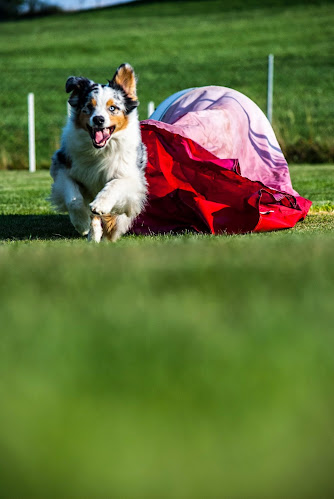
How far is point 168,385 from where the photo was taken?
1189 millimetres

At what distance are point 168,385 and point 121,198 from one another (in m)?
3.47

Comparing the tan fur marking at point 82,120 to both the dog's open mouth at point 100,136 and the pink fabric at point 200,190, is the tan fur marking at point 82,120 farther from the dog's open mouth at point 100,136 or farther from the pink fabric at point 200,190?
the pink fabric at point 200,190

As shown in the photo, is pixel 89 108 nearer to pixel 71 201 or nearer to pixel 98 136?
pixel 98 136

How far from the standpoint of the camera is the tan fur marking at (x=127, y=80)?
16.2 feet

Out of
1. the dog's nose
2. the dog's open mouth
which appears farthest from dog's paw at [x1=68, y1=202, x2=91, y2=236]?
the dog's nose

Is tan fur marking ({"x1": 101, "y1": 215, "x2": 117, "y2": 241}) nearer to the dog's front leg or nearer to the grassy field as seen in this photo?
the dog's front leg

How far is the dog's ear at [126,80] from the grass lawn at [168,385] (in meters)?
2.84

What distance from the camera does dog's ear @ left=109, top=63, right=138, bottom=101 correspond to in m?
4.94

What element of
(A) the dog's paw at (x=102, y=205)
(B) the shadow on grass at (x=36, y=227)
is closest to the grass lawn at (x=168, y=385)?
(A) the dog's paw at (x=102, y=205)

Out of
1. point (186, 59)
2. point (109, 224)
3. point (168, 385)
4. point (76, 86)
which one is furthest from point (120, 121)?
point (186, 59)

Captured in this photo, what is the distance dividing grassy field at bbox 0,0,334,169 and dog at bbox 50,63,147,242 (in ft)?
30.3

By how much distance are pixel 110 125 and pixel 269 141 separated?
2.50 meters

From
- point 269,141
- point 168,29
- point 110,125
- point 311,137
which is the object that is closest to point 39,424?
point 110,125

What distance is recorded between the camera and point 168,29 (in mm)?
37750
